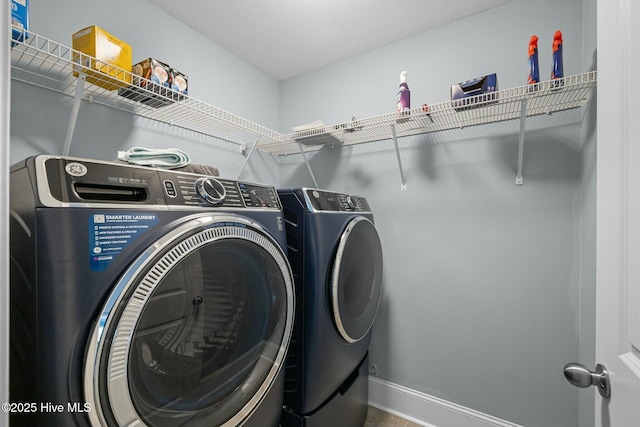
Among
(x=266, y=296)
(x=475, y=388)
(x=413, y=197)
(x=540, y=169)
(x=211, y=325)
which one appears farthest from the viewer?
(x=413, y=197)

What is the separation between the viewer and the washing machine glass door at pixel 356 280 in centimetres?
119

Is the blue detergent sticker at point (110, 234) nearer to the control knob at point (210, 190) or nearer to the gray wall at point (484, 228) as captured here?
the control knob at point (210, 190)

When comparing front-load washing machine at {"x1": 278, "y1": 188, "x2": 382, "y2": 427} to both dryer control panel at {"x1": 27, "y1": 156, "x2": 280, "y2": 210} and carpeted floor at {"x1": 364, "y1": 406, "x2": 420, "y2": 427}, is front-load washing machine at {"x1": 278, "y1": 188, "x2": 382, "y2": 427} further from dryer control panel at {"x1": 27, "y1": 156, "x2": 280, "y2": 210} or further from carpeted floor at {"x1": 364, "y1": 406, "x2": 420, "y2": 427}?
carpeted floor at {"x1": 364, "y1": 406, "x2": 420, "y2": 427}

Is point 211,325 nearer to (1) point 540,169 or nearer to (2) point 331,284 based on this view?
(2) point 331,284

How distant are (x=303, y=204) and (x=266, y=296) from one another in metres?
0.40

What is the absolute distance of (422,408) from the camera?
1690 millimetres

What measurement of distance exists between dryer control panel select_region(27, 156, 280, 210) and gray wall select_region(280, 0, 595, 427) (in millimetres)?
1256

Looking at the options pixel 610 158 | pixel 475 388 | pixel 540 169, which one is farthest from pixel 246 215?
pixel 475 388

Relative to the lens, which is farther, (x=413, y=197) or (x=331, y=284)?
(x=413, y=197)

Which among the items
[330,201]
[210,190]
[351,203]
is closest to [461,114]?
[351,203]

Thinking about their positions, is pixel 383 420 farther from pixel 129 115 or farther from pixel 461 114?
pixel 129 115

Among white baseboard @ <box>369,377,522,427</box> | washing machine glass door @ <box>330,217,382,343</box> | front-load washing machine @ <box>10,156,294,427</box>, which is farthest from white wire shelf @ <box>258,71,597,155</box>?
white baseboard @ <box>369,377,522,427</box>

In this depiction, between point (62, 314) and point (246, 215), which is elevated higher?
point (246, 215)

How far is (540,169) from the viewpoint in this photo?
1425 mm
